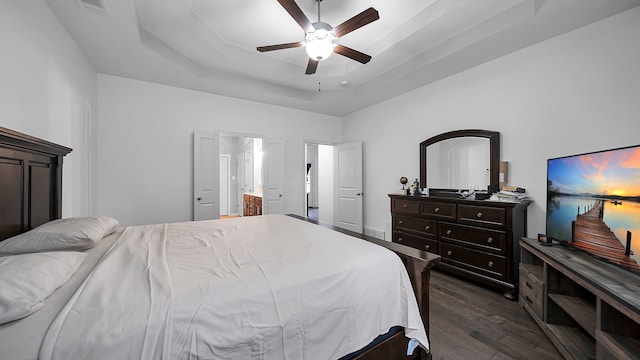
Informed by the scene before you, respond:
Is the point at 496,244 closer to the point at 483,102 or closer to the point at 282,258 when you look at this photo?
the point at 483,102

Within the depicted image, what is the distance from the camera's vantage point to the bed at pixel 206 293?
0.77 m

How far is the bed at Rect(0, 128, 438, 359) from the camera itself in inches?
30.3

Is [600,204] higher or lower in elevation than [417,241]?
higher

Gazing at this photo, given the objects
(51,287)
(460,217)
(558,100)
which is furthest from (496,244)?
(51,287)

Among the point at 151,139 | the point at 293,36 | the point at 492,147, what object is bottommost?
the point at 492,147

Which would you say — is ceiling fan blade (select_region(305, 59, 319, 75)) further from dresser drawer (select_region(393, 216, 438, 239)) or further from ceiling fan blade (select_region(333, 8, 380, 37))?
dresser drawer (select_region(393, 216, 438, 239))

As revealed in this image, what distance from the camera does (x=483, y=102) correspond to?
305 cm

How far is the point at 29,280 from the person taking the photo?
81cm

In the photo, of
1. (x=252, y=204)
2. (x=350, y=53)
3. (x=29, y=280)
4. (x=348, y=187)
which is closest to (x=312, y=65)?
(x=350, y=53)

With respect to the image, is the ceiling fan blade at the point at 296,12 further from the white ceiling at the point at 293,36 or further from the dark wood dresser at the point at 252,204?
the dark wood dresser at the point at 252,204

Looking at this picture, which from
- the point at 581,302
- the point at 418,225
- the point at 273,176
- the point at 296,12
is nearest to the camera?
the point at 581,302

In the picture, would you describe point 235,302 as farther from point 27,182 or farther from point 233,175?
point 233,175

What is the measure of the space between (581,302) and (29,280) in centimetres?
303

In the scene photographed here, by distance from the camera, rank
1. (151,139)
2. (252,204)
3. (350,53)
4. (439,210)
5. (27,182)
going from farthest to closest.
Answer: (252,204) < (151,139) < (439,210) < (350,53) < (27,182)
